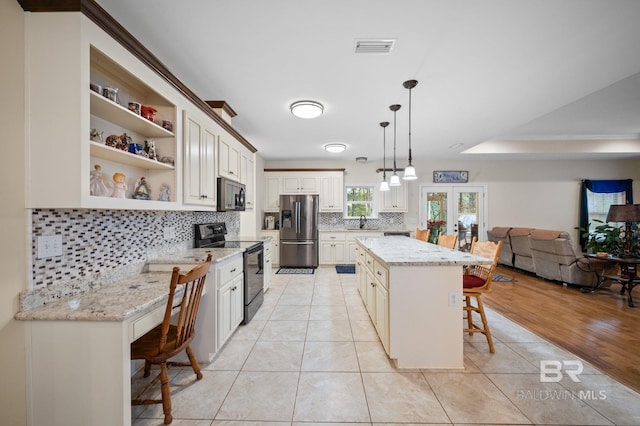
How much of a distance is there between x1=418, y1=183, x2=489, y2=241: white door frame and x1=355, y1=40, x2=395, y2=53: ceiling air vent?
4760 millimetres

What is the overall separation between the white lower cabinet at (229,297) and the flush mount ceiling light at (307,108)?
181 cm

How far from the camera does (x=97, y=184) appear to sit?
1.47 metres

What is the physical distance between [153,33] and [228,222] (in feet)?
8.32

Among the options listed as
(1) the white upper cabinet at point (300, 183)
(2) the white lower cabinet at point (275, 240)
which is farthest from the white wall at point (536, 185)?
(2) the white lower cabinet at point (275, 240)

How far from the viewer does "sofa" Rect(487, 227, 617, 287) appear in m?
3.87

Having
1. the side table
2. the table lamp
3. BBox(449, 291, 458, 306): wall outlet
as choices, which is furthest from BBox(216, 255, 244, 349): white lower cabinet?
the table lamp

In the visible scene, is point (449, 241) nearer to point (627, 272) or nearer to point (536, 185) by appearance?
point (627, 272)

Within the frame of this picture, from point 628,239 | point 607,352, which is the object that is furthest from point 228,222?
point 628,239

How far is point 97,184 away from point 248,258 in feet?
5.08

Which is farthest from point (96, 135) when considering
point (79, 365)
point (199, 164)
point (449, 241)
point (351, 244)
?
point (351, 244)

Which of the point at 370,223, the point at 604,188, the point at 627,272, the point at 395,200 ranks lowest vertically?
the point at 627,272

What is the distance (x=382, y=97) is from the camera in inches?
108

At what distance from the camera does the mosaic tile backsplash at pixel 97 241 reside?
4.43ft

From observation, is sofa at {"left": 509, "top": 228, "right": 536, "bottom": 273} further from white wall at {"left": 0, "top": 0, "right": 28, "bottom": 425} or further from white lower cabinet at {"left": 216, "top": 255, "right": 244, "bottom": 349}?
white wall at {"left": 0, "top": 0, "right": 28, "bottom": 425}
